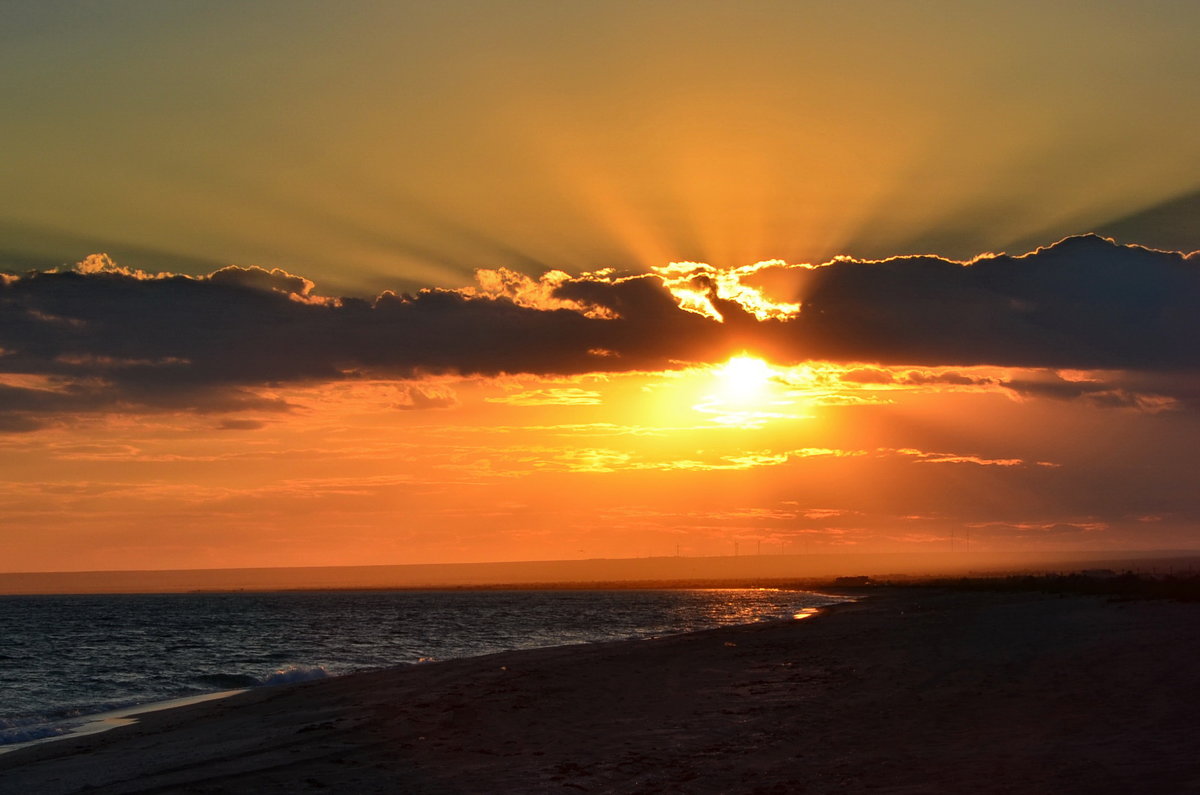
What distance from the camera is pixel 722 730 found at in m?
22.2

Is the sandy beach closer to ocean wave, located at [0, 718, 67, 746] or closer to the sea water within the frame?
ocean wave, located at [0, 718, 67, 746]

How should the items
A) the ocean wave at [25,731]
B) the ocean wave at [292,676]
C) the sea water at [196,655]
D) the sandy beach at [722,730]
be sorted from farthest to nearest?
→ the ocean wave at [292,676]
the sea water at [196,655]
the ocean wave at [25,731]
the sandy beach at [722,730]

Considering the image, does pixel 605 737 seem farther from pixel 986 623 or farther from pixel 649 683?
pixel 986 623

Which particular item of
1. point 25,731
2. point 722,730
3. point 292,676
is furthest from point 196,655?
point 722,730

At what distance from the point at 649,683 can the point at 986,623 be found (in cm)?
2392

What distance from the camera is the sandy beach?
668 inches

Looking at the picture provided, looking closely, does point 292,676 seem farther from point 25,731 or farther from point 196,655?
point 196,655

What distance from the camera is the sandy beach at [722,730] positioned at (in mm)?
16969

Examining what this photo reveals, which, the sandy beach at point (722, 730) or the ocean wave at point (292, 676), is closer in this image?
the sandy beach at point (722, 730)

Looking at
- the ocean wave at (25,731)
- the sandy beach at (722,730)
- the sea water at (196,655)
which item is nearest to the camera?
the sandy beach at (722,730)

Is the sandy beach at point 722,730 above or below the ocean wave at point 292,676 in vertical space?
above

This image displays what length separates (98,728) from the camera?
108ft

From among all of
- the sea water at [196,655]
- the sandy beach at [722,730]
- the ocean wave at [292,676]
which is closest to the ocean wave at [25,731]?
the sea water at [196,655]

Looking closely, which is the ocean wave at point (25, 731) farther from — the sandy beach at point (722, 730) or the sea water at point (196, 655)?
the sandy beach at point (722, 730)
